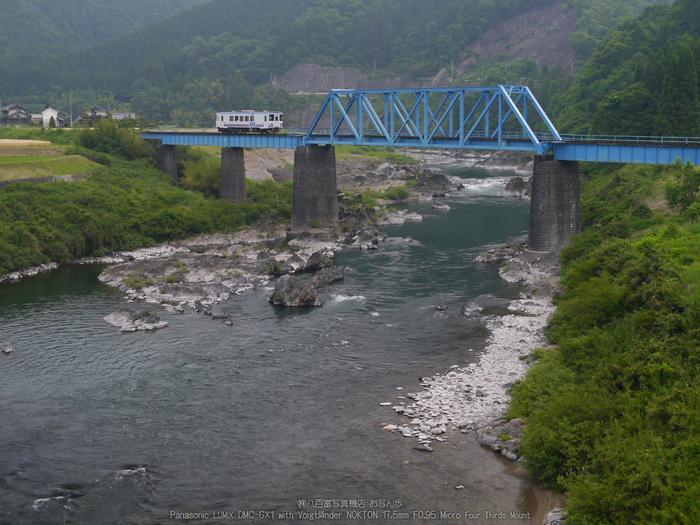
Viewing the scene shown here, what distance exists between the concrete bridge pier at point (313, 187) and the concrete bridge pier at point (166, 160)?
1703 cm

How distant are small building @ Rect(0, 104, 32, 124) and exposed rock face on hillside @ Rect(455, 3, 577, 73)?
354 ft

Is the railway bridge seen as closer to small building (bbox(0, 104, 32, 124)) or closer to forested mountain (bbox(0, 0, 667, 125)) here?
small building (bbox(0, 104, 32, 124))

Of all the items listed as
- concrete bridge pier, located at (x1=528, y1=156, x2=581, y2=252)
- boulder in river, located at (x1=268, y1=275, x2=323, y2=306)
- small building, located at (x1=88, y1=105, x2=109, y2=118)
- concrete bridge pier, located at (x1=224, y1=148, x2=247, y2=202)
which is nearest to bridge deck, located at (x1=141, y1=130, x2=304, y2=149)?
concrete bridge pier, located at (x1=224, y1=148, x2=247, y2=202)

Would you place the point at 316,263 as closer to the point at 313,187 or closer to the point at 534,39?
the point at 313,187

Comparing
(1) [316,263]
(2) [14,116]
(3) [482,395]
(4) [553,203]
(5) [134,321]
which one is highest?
(2) [14,116]

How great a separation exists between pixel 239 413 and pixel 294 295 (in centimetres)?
1431

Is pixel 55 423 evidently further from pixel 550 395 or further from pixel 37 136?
pixel 37 136

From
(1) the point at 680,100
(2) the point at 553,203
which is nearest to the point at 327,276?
(2) the point at 553,203

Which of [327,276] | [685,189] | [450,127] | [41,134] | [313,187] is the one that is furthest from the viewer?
[41,134]

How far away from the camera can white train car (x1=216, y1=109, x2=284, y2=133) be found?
70438mm

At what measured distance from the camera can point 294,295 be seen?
40.5 metres

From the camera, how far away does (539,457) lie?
21.4 m

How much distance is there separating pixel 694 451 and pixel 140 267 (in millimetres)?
38012

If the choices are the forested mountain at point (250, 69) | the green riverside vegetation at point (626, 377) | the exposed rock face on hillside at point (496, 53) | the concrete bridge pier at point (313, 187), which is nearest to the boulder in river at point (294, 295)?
the green riverside vegetation at point (626, 377)
